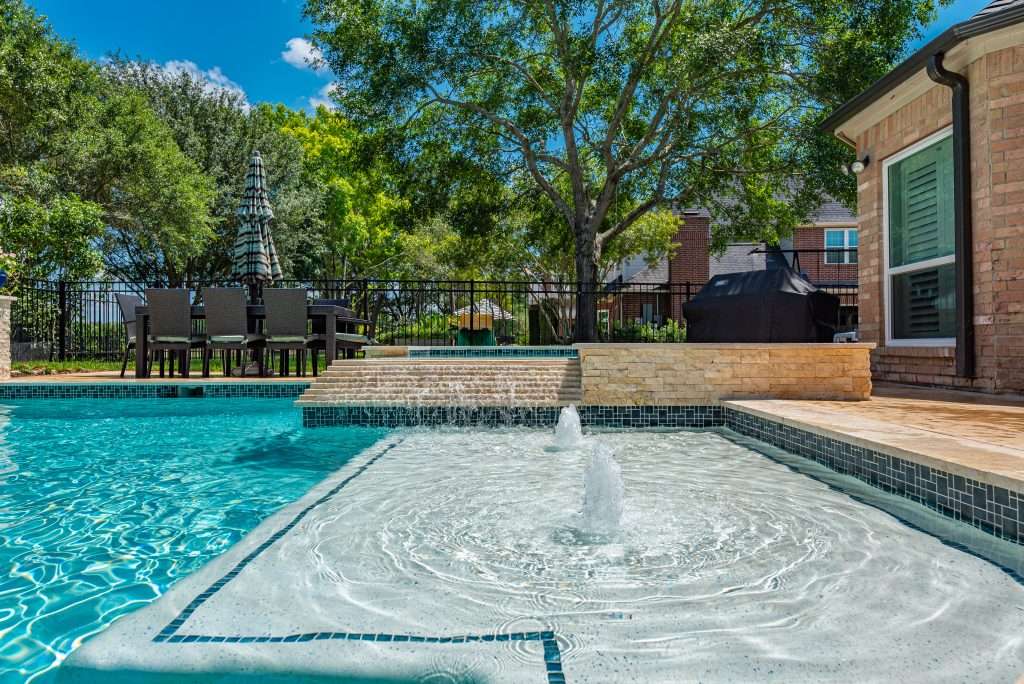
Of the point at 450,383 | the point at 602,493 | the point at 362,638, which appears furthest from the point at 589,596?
the point at 450,383

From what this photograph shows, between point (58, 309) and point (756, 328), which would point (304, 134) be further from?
point (756, 328)

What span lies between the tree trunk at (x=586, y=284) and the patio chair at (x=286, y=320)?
616cm

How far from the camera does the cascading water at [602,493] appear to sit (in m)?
3.01

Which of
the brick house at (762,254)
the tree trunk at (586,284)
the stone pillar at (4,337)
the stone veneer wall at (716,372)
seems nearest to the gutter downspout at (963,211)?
the stone veneer wall at (716,372)

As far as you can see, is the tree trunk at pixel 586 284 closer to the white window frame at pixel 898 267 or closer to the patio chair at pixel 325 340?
the patio chair at pixel 325 340

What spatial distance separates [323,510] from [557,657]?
1.84 metres

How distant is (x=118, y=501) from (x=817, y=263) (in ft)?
77.7

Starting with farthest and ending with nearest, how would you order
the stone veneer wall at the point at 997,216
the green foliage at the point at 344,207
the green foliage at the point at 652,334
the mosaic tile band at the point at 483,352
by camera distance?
the green foliage at the point at 344,207 → the green foliage at the point at 652,334 → the mosaic tile band at the point at 483,352 → the stone veneer wall at the point at 997,216

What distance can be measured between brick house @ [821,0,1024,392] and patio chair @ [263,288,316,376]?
740 cm

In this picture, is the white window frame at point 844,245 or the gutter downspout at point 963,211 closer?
the gutter downspout at point 963,211

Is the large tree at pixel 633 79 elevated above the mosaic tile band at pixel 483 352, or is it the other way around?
the large tree at pixel 633 79

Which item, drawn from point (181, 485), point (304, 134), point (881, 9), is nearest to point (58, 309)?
point (181, 485)

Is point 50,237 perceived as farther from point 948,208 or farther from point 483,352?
point 948,208

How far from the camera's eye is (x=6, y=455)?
15.8ft
